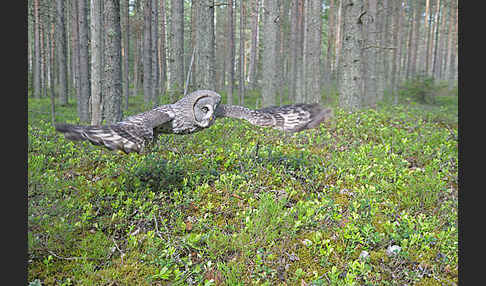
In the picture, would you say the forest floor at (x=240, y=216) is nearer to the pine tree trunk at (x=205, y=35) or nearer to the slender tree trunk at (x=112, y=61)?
the slender tree trunk at (x=112, y=61)

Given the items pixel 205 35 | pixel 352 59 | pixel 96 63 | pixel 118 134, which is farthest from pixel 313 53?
pixel 118 134

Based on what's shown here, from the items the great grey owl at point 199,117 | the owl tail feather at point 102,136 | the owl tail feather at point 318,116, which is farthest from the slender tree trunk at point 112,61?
the owl tail feather at point 318,116

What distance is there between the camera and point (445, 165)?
7176mm

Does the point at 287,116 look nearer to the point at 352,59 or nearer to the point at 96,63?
the point at 96,63

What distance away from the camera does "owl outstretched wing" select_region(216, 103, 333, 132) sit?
4672 millimetres

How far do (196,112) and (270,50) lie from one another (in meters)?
8.45

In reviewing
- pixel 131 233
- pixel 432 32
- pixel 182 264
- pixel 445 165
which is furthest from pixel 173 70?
pixel 432 32

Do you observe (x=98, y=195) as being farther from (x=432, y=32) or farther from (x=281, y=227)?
(x=432, y=32)

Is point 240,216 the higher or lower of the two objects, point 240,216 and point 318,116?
the lower

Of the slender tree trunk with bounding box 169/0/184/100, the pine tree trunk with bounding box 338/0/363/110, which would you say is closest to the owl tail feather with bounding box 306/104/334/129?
the slender tree trunk with bounding box 169/0/184/100

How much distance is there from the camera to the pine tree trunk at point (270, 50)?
11.9 meters

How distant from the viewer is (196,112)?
4.50 meters

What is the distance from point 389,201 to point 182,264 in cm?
387

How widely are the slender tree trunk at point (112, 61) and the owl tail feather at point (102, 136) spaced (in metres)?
3.84
